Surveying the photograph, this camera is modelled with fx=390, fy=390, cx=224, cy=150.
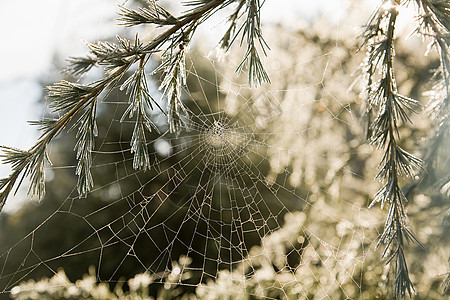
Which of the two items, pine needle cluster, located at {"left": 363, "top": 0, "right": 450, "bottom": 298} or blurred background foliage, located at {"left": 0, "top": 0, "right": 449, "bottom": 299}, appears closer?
pine needle cluster, located at {"left": 363, "top": 0, "right": 450, "bottom": 298}

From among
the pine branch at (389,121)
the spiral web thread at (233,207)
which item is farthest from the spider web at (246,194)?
the pine branch at (389,121)

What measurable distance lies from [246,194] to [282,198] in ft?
0.57

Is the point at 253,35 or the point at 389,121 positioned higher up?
the point at 253,35

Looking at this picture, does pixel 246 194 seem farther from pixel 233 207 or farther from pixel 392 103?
pixel 392 103

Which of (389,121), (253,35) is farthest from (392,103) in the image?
(253,35)

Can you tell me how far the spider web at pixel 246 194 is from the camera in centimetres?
127

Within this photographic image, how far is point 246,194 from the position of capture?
4.88 feet

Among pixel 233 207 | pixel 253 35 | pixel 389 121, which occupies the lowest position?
pixel 233 207

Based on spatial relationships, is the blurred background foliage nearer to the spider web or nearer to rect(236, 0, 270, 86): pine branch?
the spider web

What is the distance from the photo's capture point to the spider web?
127 centimetres

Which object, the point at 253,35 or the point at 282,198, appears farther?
the point at 282,198

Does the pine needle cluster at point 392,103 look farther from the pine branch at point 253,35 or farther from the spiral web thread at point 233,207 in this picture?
the spiral web thread at point 233,207

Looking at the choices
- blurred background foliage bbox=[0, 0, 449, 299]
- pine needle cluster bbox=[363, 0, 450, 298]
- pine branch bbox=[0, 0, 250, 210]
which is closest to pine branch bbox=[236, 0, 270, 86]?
pine branch bbox=[0, 0, 250, 210]

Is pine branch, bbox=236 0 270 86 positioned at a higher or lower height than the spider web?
higher
